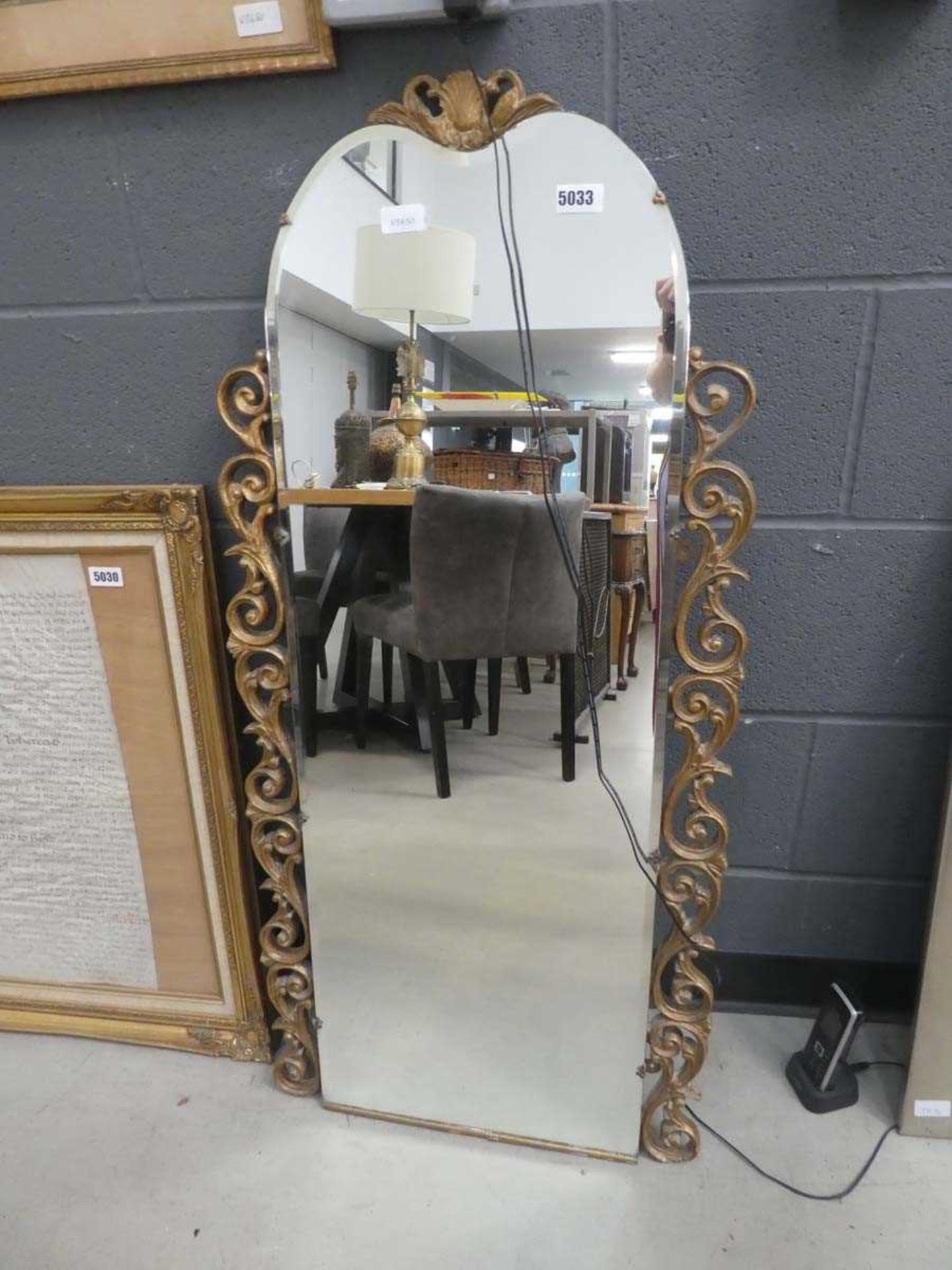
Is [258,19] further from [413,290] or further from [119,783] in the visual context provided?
[119,783]

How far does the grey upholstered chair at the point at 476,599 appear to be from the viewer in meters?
0.85

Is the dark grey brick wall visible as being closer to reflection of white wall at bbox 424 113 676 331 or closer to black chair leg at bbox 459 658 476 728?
reflection of white wall at bbox 424 113 676 331

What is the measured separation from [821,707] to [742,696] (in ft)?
0.35

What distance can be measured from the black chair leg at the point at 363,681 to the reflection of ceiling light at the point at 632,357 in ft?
1.48

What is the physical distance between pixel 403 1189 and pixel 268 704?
64 centimetres

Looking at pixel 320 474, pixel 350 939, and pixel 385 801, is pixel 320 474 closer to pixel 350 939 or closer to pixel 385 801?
pixel 385 801

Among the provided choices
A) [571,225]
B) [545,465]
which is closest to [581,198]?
[571,225]

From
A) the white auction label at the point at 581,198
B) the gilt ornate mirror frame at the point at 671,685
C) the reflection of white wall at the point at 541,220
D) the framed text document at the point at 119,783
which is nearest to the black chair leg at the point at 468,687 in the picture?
the gilt ornate mirror frame at the point at 671,685

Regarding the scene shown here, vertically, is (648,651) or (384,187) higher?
(384,187)

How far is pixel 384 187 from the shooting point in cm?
78

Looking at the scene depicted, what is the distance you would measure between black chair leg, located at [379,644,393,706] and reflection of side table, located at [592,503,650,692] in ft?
0.97

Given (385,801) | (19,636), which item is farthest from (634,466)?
(19,636)

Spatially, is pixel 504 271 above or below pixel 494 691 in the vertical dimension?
above

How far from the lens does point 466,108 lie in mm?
755
